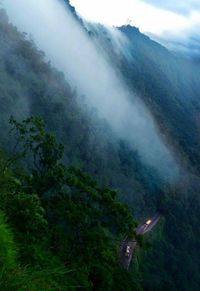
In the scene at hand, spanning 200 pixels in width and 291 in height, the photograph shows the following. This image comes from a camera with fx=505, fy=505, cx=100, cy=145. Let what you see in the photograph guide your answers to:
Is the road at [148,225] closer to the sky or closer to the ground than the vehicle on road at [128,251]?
closer to the sky

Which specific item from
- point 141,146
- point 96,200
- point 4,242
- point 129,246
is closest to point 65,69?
point 141,146

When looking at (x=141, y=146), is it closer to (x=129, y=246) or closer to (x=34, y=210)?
(x=129, y=246)

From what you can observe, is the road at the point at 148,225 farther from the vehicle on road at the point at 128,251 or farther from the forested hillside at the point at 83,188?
the vehicle on road at the point at 128,251

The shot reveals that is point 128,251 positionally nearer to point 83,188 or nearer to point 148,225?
point 148,225

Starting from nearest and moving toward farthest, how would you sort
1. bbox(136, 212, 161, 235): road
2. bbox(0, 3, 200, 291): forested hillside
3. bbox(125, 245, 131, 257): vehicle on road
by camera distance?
bbox(0, 3, 200, 291): forested hillside
bbox(125, 245, 131, 257): vehicle on road
bbox(136, 212, 161, 235): road

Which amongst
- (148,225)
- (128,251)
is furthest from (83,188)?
(148,225)

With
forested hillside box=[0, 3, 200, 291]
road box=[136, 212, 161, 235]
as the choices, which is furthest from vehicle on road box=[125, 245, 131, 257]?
road box=[136, 212, 161, 235]

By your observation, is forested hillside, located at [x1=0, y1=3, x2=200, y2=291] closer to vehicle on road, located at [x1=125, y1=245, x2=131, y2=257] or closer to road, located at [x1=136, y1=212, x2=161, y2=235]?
road, located at [x1=136, y1=212, x2=161, y2=235]

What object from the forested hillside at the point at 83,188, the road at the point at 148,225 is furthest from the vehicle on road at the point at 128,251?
the road at the point at 148,225
